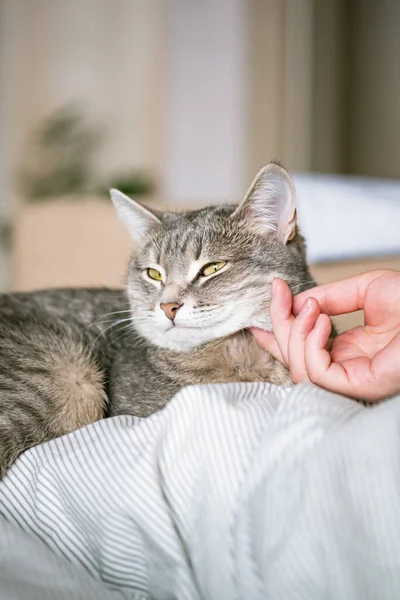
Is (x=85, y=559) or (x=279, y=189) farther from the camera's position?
(x=279, y=189)

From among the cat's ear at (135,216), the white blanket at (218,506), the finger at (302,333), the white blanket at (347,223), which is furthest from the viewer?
the white blanket at (347,223)

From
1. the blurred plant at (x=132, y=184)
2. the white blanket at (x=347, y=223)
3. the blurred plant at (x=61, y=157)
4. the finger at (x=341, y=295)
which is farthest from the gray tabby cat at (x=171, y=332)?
the blurred plant at (x=61, y=157)

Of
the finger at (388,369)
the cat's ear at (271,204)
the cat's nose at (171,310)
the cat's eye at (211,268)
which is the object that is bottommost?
the cat's nose at (171,310)

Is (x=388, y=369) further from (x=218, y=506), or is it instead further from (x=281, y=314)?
(x=218, y=506)

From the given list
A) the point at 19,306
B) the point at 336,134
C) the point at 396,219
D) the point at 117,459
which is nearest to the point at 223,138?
the point at 336,134

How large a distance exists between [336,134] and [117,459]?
4667mm

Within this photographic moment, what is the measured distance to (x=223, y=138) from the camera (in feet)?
16.8

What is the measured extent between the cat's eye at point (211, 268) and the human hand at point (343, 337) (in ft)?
0.52

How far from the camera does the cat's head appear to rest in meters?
1.15

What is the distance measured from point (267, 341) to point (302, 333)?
17 cm

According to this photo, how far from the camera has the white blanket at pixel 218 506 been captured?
1.93 feet

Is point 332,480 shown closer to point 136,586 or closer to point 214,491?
point 214,491

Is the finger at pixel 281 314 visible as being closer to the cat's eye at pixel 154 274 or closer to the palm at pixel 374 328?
the palm at pixel 374 328

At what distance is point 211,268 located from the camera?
1.22 m
